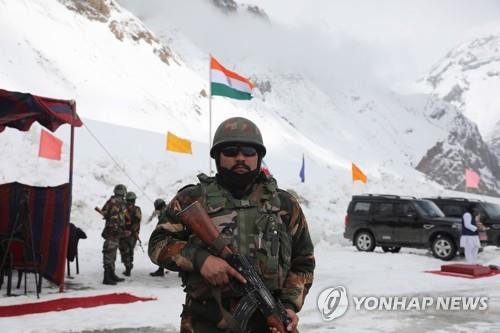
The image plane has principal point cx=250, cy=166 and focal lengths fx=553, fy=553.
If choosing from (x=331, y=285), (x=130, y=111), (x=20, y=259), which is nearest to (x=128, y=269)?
(x=20, y=259)

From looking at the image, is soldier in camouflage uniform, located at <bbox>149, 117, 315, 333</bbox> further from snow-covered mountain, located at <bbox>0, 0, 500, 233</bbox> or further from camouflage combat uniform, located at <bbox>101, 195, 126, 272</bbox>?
snow-covered mountain, located at <bbox>0, 0, 500, 233</bbox>

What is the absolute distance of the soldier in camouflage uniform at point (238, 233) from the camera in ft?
9.29

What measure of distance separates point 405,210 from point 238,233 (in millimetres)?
14515

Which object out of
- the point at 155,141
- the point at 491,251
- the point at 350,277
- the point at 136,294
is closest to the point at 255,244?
the point at 136,294

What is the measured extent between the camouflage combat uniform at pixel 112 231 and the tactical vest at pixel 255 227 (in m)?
7.84

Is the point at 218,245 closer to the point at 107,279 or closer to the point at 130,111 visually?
the point at 107,279

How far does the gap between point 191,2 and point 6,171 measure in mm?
77919

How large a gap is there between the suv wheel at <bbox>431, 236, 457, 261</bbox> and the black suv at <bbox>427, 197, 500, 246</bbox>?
1.22 m

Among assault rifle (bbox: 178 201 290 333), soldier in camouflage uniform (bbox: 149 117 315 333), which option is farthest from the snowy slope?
assault rifle (bbox: 178 201 290 333)

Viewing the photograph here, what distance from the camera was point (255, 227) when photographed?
9.54 feet

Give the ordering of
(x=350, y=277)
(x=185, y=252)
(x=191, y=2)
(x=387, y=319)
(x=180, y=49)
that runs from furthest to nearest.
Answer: (x=191, y=2), (x=180, y=49), (x=350, y=277), (x=387, y=319), (x=185, y=252)

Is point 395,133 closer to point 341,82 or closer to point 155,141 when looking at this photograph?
point 341,82

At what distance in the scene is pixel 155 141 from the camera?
101 ft

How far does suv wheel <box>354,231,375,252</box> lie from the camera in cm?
1712
